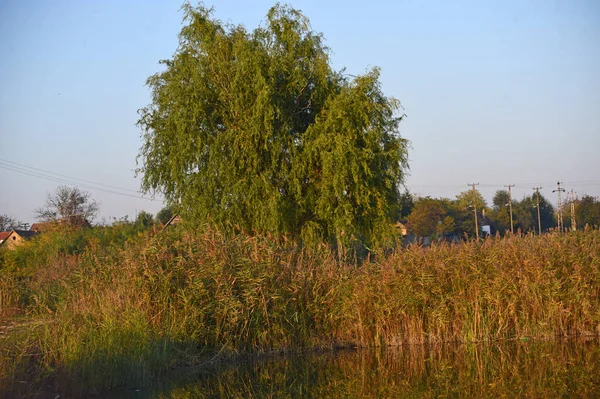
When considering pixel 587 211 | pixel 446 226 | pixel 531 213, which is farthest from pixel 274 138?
pixel 531 213

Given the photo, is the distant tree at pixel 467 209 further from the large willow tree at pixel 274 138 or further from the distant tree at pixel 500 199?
the large willow tree at pixel 274 138

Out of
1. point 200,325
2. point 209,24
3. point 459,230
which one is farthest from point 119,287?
point 459,230

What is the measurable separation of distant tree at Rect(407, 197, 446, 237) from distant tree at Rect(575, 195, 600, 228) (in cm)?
1433

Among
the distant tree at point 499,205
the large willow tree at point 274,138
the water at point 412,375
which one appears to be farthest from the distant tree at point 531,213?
the water at point 412,375

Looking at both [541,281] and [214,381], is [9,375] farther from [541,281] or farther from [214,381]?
[541,281]

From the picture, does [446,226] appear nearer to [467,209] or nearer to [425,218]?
[425,218]

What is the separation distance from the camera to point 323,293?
54.4 feet

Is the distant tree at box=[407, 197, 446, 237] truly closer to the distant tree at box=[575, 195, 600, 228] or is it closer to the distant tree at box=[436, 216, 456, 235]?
the distant tree at box=[436, 216, 456, 235]

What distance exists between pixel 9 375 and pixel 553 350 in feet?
35.7

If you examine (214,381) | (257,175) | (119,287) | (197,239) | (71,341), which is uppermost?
(257,175)

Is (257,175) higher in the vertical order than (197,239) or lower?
higher

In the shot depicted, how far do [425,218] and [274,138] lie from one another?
53.5 m

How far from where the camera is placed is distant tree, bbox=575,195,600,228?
59094 mm

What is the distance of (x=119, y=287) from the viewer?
1482 cm
